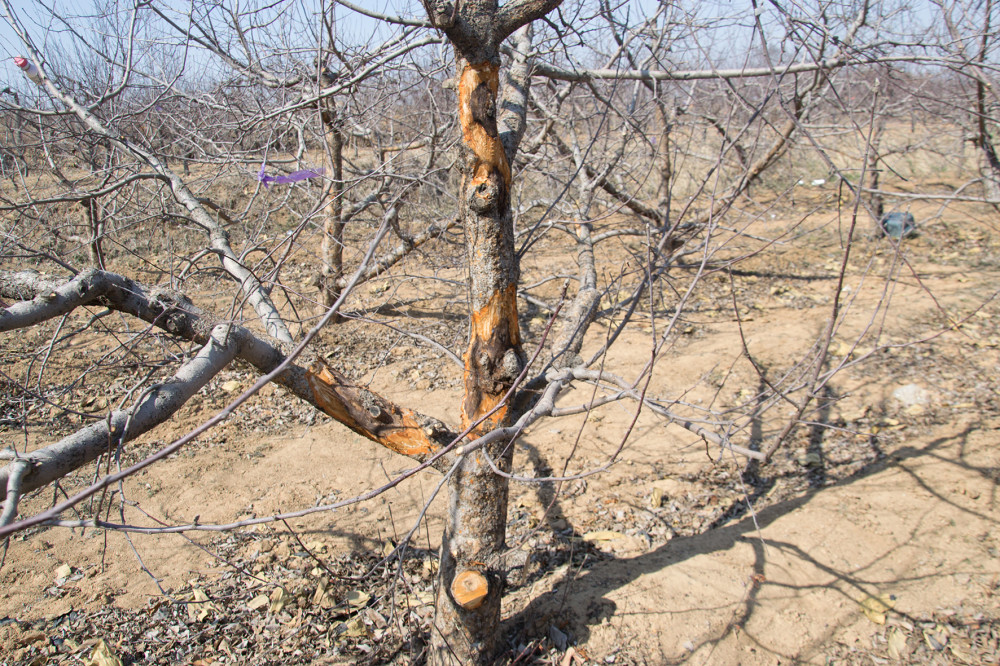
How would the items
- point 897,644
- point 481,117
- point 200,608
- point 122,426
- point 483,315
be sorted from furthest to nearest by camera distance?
point 200,608 → point 897,644 → point 483,315 → point 481,117 → point 122,426

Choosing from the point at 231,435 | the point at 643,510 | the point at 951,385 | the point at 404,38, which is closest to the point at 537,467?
the point at 643,510

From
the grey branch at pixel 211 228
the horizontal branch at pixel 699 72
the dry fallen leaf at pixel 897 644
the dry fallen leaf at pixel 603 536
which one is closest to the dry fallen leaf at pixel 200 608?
the grey branch at pixel 211 228

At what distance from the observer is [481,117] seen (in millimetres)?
1935

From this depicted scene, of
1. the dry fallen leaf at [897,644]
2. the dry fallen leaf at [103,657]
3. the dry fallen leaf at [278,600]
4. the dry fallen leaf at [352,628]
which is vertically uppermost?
the dry fallen leaf at [103,657]

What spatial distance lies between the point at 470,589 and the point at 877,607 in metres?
1.84

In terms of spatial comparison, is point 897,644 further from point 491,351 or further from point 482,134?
point 482,134

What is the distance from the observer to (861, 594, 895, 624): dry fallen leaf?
2549 mm

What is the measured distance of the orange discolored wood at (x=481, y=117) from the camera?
192 centimetres

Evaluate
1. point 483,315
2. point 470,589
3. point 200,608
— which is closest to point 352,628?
point 200,608

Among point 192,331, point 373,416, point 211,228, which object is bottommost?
point 373,416

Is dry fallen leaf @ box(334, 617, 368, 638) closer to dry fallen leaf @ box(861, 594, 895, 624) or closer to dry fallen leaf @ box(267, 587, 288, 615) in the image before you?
dry fallen leaf @ box(267, 587, 288, 615)

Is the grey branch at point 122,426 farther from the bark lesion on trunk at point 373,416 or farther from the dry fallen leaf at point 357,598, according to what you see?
the dry fallen leaf at point 357,598

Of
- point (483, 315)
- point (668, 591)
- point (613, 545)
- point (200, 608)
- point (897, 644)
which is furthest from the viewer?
point (613, 545)

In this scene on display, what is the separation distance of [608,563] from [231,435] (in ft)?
9.93
